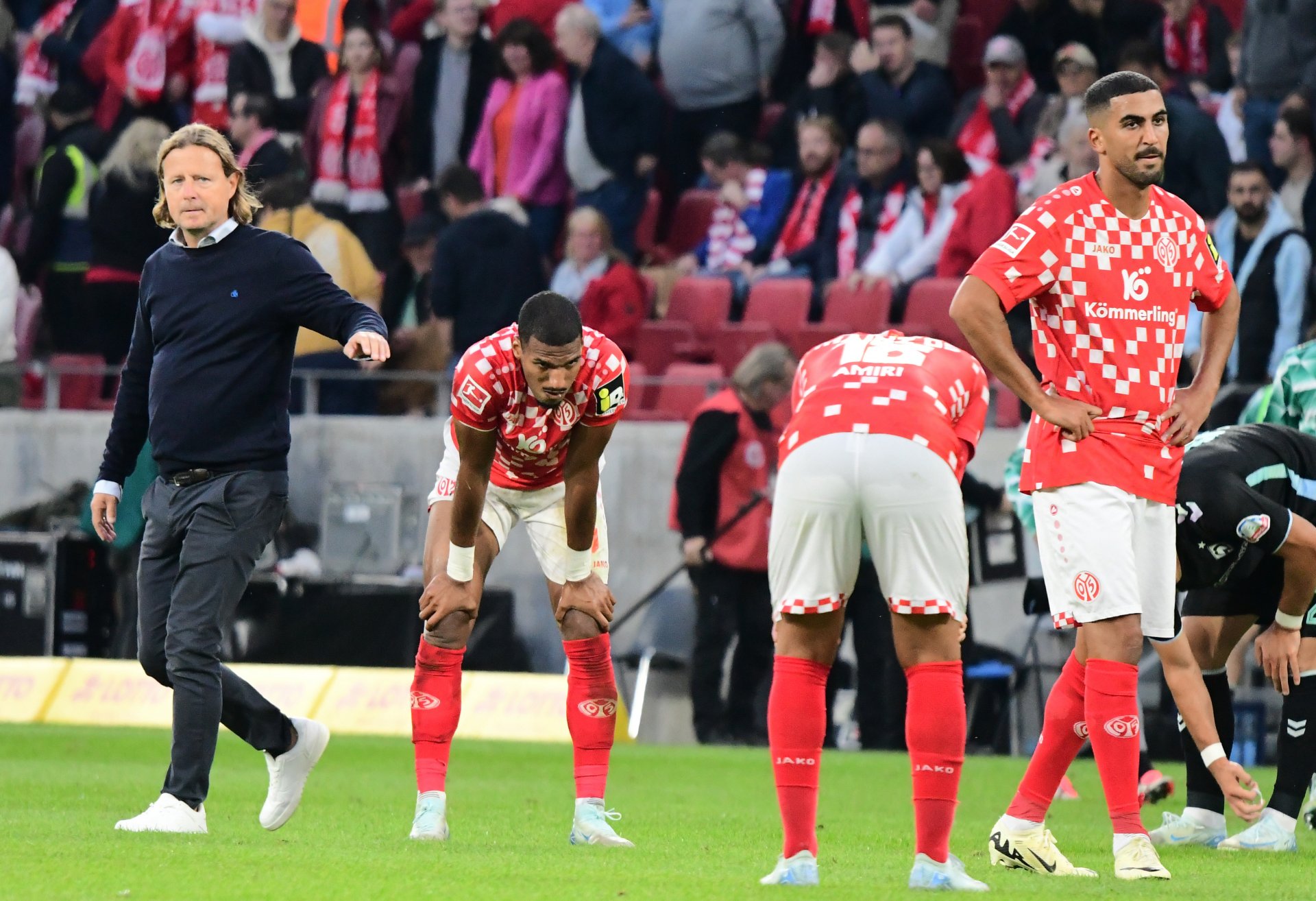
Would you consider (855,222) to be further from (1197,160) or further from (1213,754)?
(1213,754)

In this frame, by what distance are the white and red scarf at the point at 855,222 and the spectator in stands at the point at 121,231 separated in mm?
5382

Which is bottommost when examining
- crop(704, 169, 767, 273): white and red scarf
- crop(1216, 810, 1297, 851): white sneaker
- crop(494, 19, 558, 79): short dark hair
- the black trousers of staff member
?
the black trousers of staff member

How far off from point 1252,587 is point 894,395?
11.2ft

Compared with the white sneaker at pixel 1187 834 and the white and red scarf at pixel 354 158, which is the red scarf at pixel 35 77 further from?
the white sneaker at pixel 1187 834

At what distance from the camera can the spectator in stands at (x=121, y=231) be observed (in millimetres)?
16453

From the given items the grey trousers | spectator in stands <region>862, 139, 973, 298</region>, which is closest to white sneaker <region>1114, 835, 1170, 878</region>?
the grey trousers

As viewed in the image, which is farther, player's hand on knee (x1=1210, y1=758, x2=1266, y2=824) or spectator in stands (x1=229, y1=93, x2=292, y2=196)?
spectator in stands (x1=229, y1=93, x2=292, y2=196)

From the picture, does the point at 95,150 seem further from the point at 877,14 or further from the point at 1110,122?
the point at 1110,122

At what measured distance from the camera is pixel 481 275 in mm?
15961

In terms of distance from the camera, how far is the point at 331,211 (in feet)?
57.5

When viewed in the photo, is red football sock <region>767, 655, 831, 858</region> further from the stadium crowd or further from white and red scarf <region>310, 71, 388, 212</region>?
white and red scarf <region>310, 71, 388, 212</region>

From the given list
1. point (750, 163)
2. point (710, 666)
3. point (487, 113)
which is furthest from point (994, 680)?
point (487, 113)

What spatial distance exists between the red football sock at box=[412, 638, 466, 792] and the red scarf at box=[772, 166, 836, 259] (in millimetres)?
9479

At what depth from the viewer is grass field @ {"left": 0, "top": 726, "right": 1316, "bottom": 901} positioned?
5836 millimetres
